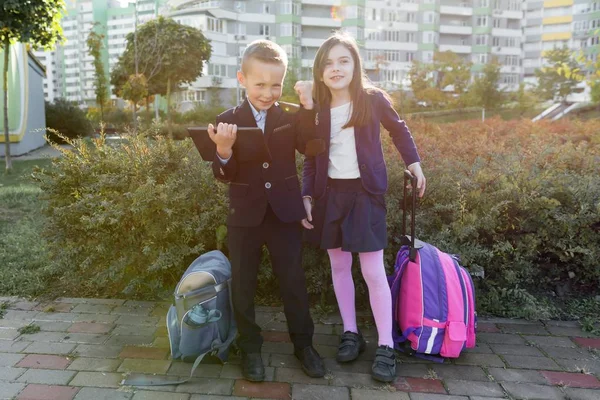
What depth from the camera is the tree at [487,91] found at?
35.6 m

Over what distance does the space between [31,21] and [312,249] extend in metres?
8.94

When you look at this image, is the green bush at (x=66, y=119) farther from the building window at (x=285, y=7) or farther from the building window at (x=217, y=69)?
the building window at (x=285, y=7)

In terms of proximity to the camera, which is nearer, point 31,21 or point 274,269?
point 274,269

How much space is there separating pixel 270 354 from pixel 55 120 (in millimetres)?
24307

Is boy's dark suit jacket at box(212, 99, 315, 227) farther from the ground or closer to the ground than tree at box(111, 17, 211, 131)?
closer to the ground

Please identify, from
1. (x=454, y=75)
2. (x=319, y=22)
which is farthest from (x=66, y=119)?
(x=319, y=22)

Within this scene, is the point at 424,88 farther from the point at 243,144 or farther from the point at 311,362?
the point at 243,144

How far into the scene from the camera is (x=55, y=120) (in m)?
Result: 24.1

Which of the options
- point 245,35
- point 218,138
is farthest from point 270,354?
point 245,35

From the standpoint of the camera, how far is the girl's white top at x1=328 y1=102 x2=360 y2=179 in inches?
110

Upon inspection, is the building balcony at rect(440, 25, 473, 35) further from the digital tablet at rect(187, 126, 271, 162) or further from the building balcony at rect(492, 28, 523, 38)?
the digital tablet at rect(187, 126, 271, 162)

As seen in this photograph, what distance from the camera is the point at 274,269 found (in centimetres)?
280

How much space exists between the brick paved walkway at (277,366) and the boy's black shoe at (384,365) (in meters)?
0.05

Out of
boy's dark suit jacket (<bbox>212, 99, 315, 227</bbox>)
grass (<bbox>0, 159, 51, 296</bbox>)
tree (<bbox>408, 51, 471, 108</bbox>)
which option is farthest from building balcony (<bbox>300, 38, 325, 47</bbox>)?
boy's dark suit jacket (<bbox>212, 99, 315, 227</bbox>)
